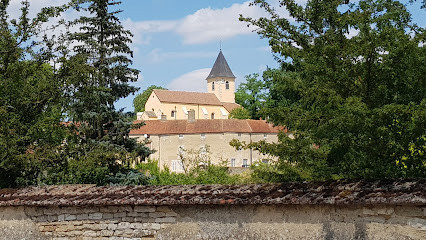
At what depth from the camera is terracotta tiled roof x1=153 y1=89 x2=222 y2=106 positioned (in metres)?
95.6

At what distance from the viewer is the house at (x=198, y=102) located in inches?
3733

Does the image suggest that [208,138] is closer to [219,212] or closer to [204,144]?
[204,144]

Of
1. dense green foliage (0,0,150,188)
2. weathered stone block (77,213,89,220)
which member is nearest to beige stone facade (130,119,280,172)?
dense green foliage (0,0,150,188)

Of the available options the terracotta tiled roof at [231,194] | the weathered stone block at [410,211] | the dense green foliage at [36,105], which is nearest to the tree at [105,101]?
the dense green foliage at [36,105]

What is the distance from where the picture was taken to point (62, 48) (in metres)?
16.2

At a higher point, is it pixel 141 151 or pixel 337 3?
pixel 337 3

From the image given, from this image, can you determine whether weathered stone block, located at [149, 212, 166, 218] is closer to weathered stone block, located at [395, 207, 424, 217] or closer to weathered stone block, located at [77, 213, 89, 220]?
weathered stone block, located at [77, 213, 89, 220]

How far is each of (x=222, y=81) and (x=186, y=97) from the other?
17331 mm

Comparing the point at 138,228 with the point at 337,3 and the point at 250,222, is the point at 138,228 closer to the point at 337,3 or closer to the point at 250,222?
the point at 250,222

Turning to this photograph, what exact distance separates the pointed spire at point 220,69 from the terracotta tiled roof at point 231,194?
105m

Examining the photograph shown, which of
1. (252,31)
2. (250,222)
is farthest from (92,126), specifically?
(250,222)

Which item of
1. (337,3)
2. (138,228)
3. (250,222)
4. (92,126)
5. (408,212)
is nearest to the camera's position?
(408,212)

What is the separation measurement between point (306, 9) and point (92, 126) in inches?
570

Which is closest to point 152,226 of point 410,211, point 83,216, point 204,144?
point 83,216
